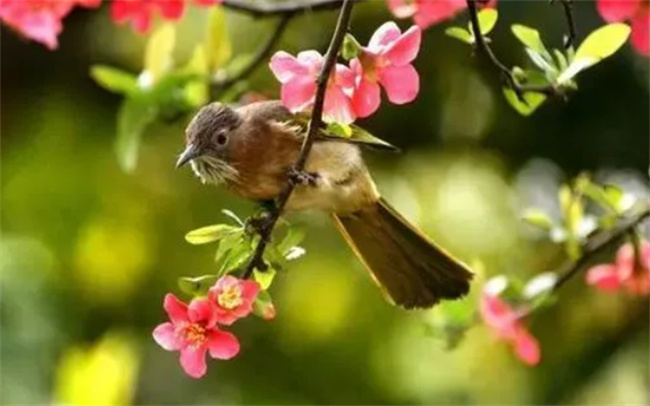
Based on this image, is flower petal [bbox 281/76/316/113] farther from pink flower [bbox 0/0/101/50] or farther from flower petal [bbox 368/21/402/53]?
pink flower [bbox 0/0/101/50]

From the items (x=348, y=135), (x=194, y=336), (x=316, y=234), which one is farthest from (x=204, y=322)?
(x=316, y=234)

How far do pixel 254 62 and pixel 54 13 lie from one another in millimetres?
211

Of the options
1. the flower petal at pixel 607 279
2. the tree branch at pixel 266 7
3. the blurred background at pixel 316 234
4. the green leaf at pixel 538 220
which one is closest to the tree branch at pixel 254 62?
the tree branch at pixel 266 7

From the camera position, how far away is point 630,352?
228cm

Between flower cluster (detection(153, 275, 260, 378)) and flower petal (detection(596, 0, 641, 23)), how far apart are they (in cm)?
40

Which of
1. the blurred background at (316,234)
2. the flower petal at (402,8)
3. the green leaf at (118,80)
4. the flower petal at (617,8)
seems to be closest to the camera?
the flower petal at (617,8)

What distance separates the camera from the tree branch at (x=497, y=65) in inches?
38.8

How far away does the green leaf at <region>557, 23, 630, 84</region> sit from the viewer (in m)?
1.09

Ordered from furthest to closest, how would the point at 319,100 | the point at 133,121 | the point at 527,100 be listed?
the point at 133,121
the point at 527,100
the point at 319,100

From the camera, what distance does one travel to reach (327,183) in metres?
1.34

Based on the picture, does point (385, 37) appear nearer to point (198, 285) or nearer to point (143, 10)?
point (198, 285)

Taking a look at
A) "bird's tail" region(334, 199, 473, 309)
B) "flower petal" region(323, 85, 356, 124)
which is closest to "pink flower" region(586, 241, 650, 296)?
"bird's tail" region(334, 199, 473, 309)

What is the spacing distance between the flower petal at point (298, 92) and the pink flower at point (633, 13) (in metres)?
0.35

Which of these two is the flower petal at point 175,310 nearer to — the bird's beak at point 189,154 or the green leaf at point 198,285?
the green leaf at point 198,285
